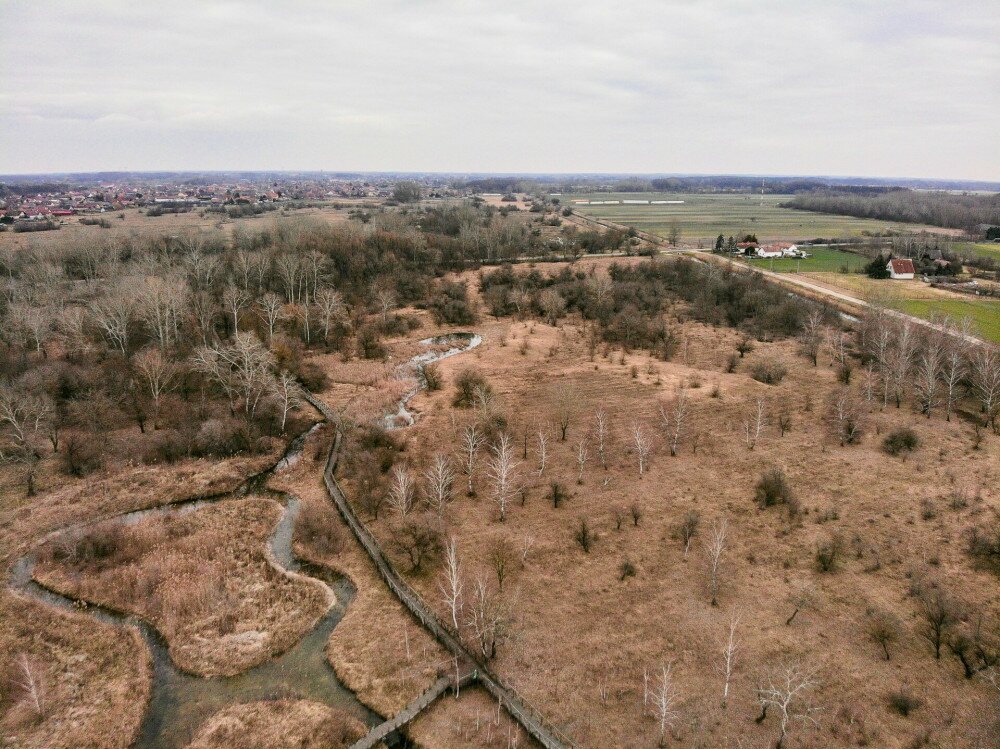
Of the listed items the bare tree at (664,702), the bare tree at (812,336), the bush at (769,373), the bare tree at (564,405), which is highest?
the bare tree at (812,336)

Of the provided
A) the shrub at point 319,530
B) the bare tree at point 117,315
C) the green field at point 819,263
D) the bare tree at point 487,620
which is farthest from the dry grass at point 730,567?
the green field at point 819,263

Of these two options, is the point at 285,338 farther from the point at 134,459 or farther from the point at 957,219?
the point at 957,219

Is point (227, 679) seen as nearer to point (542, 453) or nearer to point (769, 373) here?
point (542, 453)

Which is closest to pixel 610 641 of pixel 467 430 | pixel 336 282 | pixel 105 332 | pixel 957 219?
pixel 467 430

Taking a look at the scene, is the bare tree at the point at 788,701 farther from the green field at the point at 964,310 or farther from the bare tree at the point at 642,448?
the green field at the point at 964,310

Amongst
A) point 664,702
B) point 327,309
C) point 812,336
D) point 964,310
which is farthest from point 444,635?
point 964,310

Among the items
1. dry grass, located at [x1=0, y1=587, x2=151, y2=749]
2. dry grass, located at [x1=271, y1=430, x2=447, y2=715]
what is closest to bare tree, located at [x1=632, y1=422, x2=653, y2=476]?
dry grass, located at [x1=271, y1=430, x2=447, y2=715]

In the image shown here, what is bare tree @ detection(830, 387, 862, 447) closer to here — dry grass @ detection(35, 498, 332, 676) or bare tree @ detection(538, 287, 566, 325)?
dry grass @ detection(35, 498, 332, 676)
